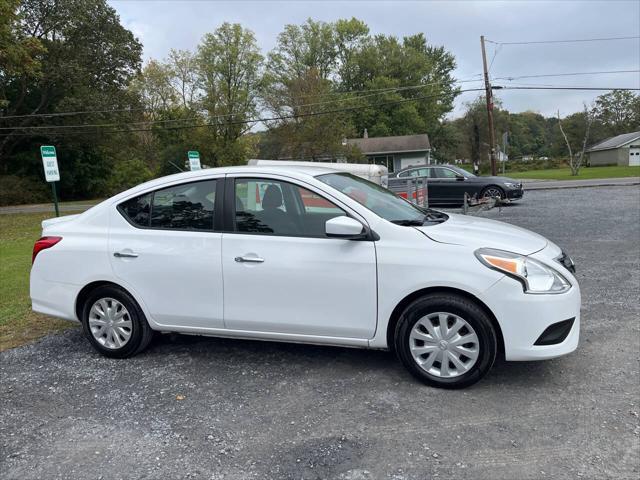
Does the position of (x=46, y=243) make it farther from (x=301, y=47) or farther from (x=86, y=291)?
(x=301, y=47)

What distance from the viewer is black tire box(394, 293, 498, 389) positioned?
3514mm

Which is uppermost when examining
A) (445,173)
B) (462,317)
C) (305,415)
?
(445,173)

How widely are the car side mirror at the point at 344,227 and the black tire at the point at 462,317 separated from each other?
0.67m

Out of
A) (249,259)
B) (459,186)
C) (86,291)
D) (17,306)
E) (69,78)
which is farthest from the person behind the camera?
(69,78)

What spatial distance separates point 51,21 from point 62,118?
593 cm

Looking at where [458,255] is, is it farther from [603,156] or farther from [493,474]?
[603,156]

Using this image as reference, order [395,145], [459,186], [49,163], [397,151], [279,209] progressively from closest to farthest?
[279,209] → [49,163] → [459,186] → [397,151] → [395,145]

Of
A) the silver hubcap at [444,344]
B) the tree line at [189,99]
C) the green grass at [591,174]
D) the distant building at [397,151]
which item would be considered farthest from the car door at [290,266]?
the distant building at [397,151]

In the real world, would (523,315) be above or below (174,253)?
below

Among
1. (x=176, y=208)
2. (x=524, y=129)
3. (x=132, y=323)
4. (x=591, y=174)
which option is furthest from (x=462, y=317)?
(x=524, y=129)

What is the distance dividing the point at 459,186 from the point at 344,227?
572 inches

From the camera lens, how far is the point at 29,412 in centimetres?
361

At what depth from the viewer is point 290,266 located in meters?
3.87

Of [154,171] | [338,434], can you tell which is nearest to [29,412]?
[338,434]
